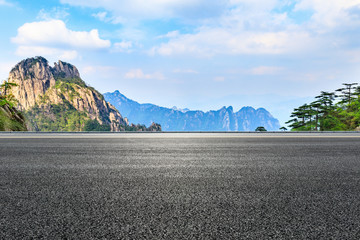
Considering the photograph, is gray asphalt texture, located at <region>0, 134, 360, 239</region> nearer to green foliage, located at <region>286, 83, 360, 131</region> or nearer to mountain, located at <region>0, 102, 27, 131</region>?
mountain, located at <region>0, 102, 27, 131</region>

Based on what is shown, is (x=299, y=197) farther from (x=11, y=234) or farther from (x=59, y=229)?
(x=11, y=234)

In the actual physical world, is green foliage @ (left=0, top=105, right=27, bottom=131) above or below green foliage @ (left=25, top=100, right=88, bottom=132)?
below

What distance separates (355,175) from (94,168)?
5.64 m

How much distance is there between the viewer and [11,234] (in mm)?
2555

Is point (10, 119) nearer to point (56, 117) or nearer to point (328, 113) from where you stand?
point (328, 113)

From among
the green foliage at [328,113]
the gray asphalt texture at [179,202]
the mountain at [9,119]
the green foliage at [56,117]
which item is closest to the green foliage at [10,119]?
the mountain at [9,119]

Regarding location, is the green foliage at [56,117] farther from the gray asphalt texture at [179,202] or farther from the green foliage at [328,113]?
the gray asphalt texture at [179,202]

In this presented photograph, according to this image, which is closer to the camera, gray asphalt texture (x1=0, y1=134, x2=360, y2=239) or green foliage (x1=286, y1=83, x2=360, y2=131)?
gray asphalt texture (x1=0, y1=134, x2=360, y2=239)

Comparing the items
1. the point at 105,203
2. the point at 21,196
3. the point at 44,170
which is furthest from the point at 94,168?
the point at 105,203

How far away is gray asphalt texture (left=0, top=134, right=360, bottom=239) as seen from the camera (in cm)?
260

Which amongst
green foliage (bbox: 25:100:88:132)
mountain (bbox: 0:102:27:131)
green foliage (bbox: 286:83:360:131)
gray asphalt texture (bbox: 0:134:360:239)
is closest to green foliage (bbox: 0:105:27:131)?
mountain (bbox: 0:102:27:131)

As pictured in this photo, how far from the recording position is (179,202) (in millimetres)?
3475

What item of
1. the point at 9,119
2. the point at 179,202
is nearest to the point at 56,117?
the point at 9,119

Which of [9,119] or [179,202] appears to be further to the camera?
[9,119]
